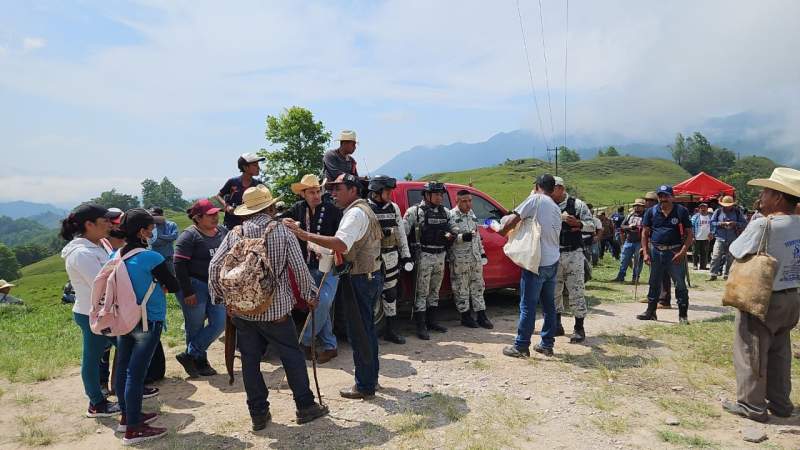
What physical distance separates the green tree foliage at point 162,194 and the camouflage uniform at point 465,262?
→ 125011mm

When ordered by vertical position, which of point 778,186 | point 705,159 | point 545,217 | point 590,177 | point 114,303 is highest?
point 705,159

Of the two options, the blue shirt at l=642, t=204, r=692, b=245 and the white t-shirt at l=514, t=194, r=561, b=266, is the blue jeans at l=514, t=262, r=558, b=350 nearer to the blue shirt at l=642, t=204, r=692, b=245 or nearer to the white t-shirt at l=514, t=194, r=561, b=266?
the white t-shirt at l=514, t=194, r=561, b=266

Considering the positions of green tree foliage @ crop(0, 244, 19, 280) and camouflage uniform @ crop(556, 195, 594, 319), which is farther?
green tree foliage @ crop(0, 244, 19, 280)

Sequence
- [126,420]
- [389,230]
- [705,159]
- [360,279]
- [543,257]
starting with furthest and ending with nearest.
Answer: [705,159] → [389,230] → [543,257] → [360,279] → [126,420]

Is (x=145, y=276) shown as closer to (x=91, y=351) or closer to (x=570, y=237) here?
(x=91, y=351)

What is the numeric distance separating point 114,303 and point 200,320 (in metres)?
1.51

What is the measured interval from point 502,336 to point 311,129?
1388 inches

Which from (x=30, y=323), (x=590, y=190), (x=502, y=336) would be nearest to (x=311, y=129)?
(x=30, y=323)

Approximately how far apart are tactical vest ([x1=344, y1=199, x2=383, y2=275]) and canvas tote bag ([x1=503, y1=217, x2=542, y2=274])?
1.79 m

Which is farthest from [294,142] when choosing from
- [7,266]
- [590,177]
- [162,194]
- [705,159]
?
[705,159]

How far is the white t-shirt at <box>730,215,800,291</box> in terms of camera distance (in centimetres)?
386

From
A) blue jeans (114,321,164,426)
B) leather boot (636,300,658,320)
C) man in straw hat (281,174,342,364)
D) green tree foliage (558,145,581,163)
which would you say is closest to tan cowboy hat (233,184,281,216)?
blue jeans (114,321,164,426)

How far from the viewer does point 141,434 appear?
372 centimetres

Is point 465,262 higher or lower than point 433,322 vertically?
higher
